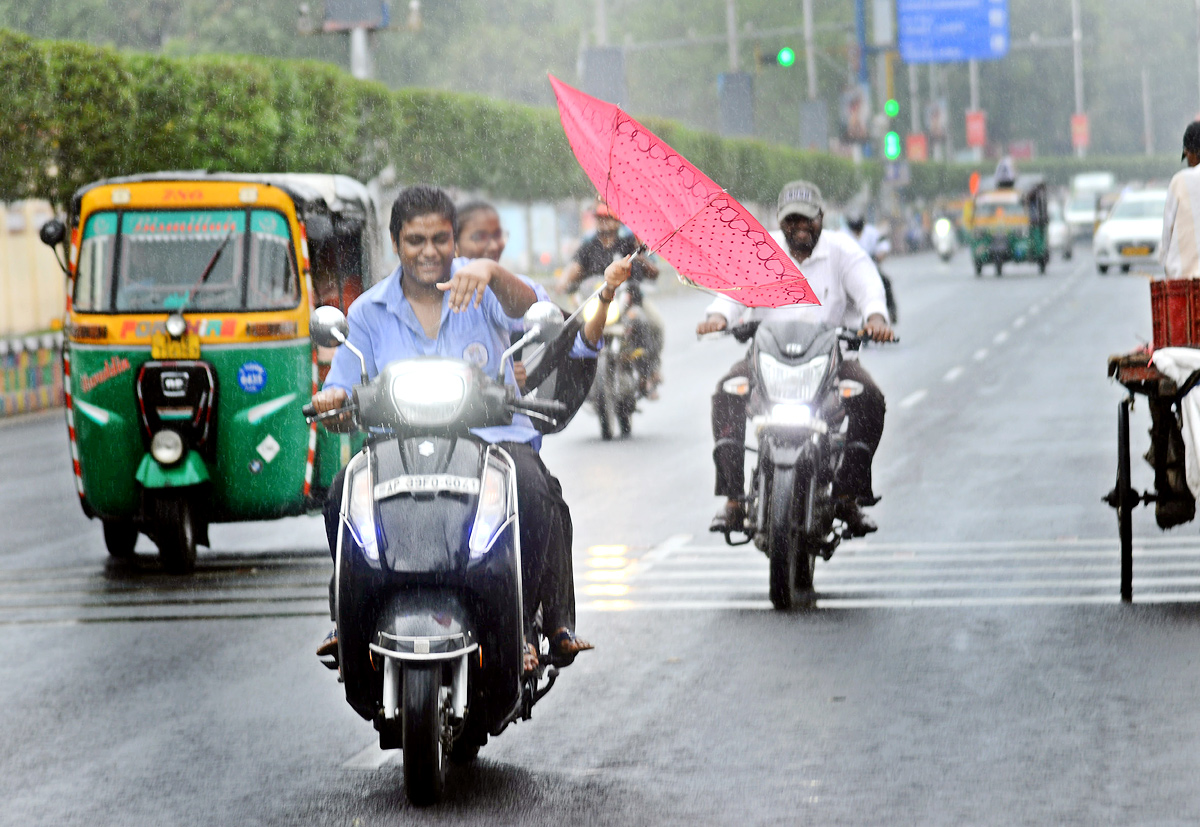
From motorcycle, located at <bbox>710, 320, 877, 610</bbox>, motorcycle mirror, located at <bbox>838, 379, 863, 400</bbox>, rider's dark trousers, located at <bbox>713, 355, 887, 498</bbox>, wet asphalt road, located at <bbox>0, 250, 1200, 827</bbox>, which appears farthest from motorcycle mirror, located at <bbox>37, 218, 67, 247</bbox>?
motorcycle mirror, located at <bbox>838, 379, 863, 400</bbox>

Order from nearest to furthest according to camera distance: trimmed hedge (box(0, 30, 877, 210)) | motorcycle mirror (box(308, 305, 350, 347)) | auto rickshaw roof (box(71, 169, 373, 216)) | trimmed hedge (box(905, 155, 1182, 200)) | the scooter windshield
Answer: motorcycle mirror (box(308, 305, 350, 347))
the scooter windshield
auto rickshaw roof (box(71, 169, 373, 216))
trimmed hedge (box(0, 30, 877, 210))
trimmed hedge (box(905, 155, 1182, 200))

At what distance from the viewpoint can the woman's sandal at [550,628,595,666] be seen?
591cm

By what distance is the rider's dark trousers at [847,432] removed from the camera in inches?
352

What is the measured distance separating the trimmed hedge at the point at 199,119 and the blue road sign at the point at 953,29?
2142cm

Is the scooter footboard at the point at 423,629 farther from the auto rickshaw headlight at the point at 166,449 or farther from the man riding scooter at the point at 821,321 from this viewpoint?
the auto rickshaw headlight at the point at 166,449

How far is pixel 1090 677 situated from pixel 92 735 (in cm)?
319

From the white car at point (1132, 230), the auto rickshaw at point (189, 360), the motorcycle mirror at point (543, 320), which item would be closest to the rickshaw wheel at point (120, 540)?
the auto rickshaw at point (189, 360)

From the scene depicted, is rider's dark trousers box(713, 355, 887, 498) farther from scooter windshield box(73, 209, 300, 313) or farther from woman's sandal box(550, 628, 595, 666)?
woman's sandal box(550, 628, 595, 666)

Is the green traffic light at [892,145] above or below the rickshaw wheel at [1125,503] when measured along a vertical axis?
above

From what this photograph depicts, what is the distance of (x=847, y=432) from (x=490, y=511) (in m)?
3.77

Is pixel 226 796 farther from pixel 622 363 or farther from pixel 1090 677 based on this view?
pixel 622 363

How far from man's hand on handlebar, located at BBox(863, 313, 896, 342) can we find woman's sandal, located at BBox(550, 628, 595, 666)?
2.99 meters

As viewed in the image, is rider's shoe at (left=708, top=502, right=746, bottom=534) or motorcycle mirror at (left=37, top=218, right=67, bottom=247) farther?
motorcycle mirror at (left=37, top=218, right=67, bottom=247)

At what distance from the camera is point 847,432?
29.4ft
